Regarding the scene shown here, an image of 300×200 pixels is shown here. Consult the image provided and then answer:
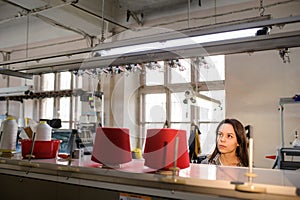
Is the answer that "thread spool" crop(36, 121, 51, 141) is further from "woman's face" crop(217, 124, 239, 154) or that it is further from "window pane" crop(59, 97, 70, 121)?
"window pane" crop(59, 97, 70, 121)

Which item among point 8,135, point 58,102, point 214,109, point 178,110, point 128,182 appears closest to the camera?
point 128,182

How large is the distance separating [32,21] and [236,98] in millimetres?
3300

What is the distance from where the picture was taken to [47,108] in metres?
6.02

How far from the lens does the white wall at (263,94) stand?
Answer: 139 inches

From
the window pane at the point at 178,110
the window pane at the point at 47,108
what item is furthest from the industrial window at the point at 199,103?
the window pane at the point at 47,108

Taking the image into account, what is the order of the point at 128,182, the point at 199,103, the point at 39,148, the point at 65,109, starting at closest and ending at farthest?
the point at 128,182 < the point at 39,148 < the point at 199,103 < the point at 65,109

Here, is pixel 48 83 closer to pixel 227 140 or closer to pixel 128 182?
pixel 227 140

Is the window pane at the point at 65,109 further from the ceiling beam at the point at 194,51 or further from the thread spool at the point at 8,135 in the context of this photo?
the thread spool at the point at 8,135

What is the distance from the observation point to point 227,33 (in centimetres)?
154

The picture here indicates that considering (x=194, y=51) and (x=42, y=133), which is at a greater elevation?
(x=194, y=51)

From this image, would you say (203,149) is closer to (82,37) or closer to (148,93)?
(148,93)

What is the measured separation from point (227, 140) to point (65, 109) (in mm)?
4070

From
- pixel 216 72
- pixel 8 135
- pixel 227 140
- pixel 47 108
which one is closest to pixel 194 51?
pixel 227 140

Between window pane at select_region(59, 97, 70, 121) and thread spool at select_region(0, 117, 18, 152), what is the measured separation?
4059mm
